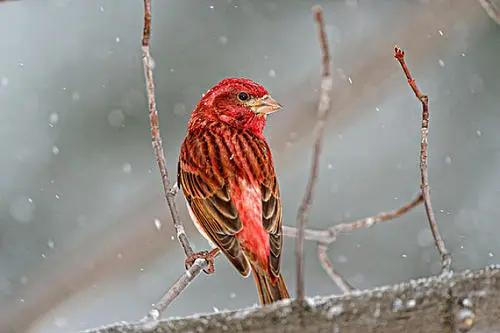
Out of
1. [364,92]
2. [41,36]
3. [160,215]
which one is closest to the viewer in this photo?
[160,215]

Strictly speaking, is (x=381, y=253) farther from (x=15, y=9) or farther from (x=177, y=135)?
(x=15, y=9)

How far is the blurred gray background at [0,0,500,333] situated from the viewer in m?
10.2

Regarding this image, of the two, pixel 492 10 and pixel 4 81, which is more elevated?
pixel 4 81

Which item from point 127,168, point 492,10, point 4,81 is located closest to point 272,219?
point 492,10

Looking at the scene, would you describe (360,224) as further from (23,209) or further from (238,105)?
(23,209)

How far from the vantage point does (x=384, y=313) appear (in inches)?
91.4

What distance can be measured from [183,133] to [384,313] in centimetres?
822

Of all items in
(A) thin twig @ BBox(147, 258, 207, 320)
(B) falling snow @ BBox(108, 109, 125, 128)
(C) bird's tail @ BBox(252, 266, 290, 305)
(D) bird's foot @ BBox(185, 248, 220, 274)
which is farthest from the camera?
(B) falling snow @ BBox(108, 109, 125, 128)

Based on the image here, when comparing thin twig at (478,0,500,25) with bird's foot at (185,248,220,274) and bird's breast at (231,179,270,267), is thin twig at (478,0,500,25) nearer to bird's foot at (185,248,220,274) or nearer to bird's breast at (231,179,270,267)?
bird's breast at (231,179,270,267)

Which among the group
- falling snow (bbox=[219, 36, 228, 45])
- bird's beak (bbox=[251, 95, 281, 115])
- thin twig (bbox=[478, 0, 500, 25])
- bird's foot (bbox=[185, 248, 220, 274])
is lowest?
bird's foot (bbox=[185, 248, 220, 274])


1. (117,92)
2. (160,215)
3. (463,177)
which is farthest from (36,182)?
(463,177)

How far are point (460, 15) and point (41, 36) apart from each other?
5042 millimetres

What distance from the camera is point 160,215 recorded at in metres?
9.44

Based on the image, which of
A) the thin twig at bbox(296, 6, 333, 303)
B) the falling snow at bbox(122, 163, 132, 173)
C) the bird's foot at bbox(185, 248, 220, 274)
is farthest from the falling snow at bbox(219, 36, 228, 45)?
the thin twig at bbox(296, 6, 333, 303)
